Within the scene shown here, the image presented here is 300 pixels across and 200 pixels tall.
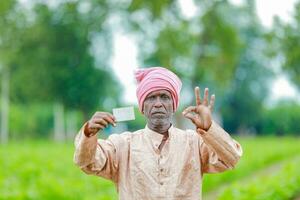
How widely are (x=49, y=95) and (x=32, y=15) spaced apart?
A: 487 centimetres

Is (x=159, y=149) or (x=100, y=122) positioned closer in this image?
(x=100, y=122)

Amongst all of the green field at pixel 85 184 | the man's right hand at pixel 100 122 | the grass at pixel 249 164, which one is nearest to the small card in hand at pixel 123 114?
the man's right hand at pixel 100 122

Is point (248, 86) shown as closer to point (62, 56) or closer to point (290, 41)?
point (62, 56)

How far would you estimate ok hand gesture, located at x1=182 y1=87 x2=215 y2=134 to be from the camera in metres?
3.53

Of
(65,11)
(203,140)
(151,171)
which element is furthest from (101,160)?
(65,11)

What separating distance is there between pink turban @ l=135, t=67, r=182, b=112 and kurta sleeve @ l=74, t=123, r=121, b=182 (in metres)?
0.26

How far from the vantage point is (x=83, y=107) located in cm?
4212

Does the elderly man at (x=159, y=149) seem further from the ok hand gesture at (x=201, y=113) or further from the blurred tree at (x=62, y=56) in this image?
the blurred tree at (x=62, y=56)

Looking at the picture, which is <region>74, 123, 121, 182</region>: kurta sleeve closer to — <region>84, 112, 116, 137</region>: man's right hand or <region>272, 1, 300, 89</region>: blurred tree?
<region>84, 112, 116, 137</region>: man's right hand

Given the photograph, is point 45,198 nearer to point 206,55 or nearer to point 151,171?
point 151,171

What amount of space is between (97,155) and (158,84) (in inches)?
18.8

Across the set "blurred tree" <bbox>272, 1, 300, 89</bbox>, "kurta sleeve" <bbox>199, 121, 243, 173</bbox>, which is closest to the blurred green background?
"blurred tree" <bbox>272, 1, 300, 89</bbox>

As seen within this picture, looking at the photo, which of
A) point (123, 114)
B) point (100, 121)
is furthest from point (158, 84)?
point (100, 121)

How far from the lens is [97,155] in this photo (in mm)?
3623
